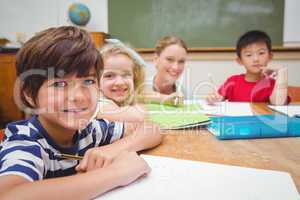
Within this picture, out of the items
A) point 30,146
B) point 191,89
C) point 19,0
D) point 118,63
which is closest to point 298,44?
point 191,89

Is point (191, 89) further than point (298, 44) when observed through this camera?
Yes

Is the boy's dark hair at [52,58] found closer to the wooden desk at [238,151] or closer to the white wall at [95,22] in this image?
the wooden desk at [238,151]

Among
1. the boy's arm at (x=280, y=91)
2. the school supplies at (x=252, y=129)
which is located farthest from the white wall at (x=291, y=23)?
the school supplies at (x=252, y=129)

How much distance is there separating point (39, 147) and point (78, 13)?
8.34ft

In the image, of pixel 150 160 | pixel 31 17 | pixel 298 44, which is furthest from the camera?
pixel 31 17

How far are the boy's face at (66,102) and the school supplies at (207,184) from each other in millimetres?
242

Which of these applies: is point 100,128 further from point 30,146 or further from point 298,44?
point 298,44

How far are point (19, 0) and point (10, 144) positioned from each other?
319 cm

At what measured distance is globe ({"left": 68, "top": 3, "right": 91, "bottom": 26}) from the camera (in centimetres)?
283

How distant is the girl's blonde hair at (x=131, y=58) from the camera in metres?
1.24

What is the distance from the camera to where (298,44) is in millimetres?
2742

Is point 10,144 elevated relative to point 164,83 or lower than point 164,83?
lower

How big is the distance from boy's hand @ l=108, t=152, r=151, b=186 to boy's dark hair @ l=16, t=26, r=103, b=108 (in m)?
→ 0.24

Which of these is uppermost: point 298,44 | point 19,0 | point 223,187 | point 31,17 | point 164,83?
point 19,0
